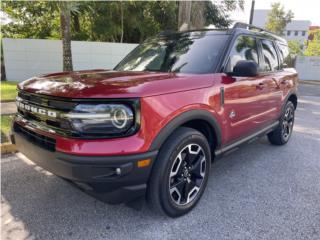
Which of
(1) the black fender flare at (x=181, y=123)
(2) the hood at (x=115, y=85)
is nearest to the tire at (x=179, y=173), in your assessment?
(1) the black fender flare at (x=181, y=123)

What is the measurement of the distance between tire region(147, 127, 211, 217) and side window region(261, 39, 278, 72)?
1.93 m

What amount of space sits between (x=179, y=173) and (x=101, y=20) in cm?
1065

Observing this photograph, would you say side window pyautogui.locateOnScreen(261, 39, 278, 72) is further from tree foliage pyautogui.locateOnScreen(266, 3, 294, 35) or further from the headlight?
tree foliage pyautogui.locateOnScreen(266, 3, 294, 35)

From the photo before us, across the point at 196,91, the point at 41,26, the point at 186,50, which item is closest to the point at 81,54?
the point at 41,26

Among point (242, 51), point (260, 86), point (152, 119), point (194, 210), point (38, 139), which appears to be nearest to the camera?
point (152, 119)

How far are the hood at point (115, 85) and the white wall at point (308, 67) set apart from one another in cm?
2174

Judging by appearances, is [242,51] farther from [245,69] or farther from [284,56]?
[284,56]

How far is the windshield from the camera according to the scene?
303 cm

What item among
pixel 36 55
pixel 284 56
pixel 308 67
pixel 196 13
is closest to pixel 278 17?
pixel 308 67

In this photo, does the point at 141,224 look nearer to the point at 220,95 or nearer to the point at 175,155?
the point at 175,155

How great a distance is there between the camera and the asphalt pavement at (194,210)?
2.44m

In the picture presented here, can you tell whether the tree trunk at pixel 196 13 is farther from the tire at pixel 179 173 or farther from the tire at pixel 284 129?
the tire at pixel 179 173

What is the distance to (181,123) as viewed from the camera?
2.45 m

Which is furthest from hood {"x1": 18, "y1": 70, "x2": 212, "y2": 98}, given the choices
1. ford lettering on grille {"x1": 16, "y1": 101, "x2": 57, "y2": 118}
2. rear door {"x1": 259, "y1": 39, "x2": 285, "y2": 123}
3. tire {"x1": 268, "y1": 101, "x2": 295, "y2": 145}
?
tire {"x1": 268, "y1": 101, "x2": 295, "y2": 145}
